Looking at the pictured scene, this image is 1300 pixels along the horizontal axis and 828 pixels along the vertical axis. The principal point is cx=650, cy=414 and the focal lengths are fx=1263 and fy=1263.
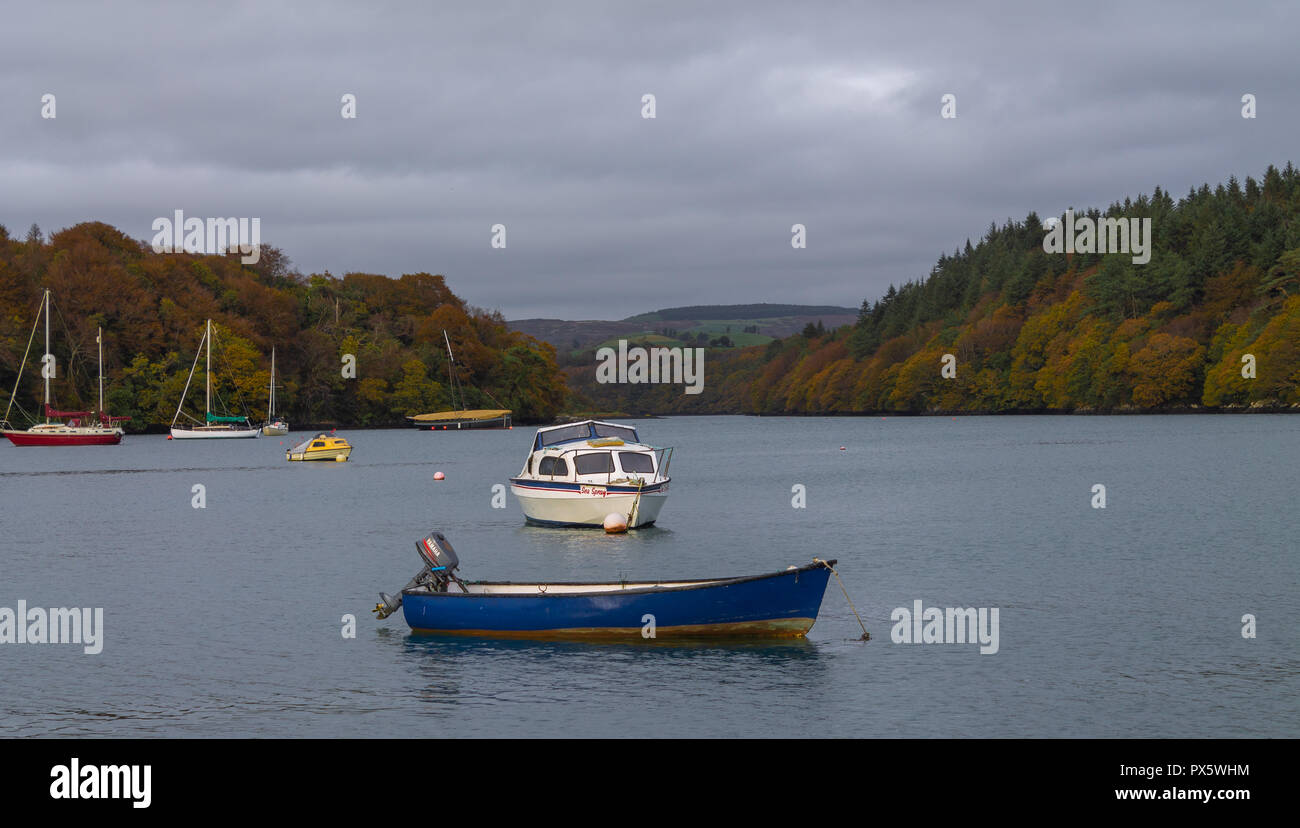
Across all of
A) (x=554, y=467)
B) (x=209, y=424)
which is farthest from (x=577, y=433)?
(x=209, y=424)

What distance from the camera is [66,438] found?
14562 centimetres

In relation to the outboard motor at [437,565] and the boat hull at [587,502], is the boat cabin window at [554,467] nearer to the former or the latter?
the boat hull at [587,502]

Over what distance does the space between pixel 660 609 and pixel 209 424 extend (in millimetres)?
160118

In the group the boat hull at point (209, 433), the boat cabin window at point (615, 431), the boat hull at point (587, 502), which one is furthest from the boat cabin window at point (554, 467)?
the boat hull at point (209, 433)

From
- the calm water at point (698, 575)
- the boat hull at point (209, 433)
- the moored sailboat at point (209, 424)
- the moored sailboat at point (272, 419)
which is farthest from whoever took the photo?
the moored sailboat at point (272, 419)

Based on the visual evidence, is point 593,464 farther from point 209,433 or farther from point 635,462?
point 209,433

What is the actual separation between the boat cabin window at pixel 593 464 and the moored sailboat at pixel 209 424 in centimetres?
12298

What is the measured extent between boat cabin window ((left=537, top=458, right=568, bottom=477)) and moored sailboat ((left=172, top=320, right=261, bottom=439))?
397 ft

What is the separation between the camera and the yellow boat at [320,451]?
12262 centimetres

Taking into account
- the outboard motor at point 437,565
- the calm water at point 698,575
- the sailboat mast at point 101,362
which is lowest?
the calm water at point 698,575

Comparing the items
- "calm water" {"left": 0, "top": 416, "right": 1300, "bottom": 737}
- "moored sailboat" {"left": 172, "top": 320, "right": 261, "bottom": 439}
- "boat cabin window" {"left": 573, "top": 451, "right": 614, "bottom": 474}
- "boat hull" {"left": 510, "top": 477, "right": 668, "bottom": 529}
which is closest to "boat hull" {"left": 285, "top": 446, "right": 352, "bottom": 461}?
"calm water" {"left": 0, "top": 416, "right": 1300, "bottom": 737}

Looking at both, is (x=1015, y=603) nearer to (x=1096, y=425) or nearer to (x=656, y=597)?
(x=656, y=597)
